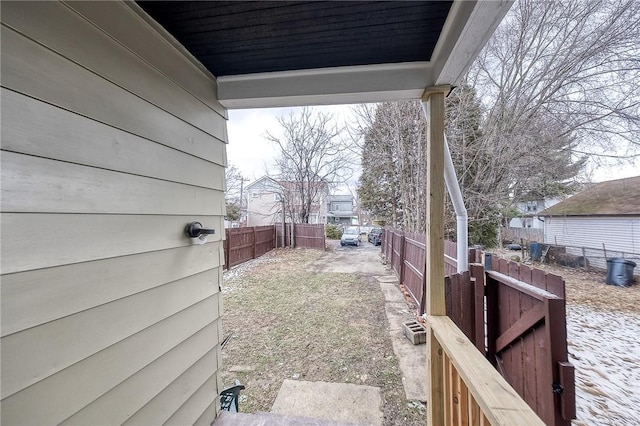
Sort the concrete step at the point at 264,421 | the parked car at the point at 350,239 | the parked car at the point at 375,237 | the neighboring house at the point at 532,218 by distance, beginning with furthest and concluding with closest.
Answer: the parked car at the point at 375,237 → the parked car at the point at 350,239 → the neighboring house at the point at 532,218 → the concrete step at the point at 264,421

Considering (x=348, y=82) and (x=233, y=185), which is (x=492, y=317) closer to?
(x=348, y=82)

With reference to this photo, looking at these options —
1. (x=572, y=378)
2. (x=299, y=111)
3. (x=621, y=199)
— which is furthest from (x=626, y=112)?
(x=299, y=111)

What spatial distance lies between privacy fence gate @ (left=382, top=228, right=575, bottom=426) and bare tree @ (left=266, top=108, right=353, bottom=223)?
34.0ft

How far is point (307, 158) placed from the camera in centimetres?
1274

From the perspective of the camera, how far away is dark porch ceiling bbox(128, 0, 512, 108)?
3.68 feet

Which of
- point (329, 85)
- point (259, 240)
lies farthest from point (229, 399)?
point (259, 240)

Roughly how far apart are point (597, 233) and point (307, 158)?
11.9 meters

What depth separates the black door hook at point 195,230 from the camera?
4.83 ft

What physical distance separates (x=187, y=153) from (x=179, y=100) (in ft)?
0.95

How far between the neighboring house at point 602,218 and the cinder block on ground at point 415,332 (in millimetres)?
8413

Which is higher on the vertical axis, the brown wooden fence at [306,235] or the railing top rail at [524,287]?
the railing top rail at [524,287]

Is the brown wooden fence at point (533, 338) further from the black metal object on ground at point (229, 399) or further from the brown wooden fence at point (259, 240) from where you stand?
the brown wooden fence at point (259, 240)

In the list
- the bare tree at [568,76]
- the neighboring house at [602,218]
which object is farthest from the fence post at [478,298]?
the neighboring house at [602,218]

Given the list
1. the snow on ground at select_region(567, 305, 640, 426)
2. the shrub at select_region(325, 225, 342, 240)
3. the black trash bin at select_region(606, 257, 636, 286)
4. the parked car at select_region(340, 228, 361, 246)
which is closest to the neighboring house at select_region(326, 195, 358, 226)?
the shrub at select_region(325, 225, 342, 240)
